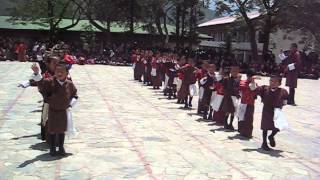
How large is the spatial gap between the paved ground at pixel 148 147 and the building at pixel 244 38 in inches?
930

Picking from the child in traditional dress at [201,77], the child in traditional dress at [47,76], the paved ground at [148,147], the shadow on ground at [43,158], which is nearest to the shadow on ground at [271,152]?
the paved ground at [148,147]

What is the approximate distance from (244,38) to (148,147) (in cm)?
4002

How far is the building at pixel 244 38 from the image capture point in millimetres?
36719

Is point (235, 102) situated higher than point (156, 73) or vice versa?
point (156, 73)

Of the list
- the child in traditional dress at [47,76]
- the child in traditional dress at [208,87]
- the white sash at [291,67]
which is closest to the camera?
the child in traditional dress at [47,76]

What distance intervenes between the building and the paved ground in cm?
2362

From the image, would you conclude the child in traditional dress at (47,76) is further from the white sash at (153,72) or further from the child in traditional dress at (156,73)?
the white sash at (153,72)

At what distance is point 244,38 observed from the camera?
47.5m

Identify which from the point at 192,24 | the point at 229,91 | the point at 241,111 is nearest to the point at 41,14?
the point at 192,24

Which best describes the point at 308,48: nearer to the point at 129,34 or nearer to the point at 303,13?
the point at 303,13

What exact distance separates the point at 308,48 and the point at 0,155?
30.2 metres

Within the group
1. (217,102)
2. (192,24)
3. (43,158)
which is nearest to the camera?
(43,158)

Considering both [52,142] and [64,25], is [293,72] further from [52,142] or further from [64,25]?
[64,25]

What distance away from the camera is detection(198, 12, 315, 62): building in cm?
3672
